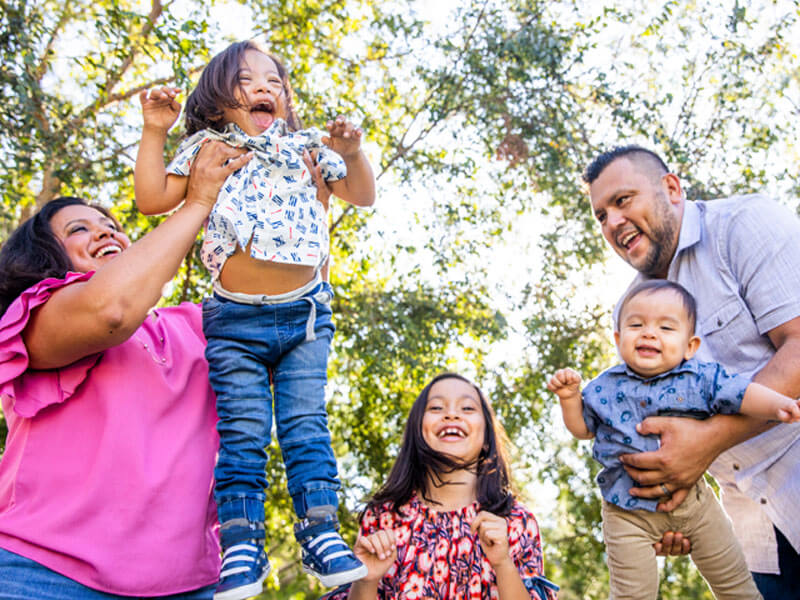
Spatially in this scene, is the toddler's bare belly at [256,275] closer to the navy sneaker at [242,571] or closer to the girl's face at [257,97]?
the girl's face at [257,97]

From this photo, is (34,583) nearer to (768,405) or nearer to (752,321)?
(768,405)

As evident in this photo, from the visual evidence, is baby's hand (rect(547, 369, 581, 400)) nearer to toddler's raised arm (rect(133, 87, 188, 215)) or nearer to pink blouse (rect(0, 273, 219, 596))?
pink blouse (rect(0, 273, 219, 596))

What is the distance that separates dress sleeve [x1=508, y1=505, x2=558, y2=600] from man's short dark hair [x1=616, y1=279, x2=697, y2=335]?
0.81 metres

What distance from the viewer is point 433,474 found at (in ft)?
9.05

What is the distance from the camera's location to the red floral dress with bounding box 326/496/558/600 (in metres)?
2.45

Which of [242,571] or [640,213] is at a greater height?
[640,213]

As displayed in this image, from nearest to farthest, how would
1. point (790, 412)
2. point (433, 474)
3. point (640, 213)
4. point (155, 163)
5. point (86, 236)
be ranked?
1. point (790, 412)
2. point (155, 163)
3. point (86, 236)
4. point (433, 474)
5. point (640, 213)

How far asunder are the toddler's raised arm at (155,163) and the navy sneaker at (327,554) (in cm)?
107

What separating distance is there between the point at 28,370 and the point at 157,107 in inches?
34.8

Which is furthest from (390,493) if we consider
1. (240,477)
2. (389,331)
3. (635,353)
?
(389,331)

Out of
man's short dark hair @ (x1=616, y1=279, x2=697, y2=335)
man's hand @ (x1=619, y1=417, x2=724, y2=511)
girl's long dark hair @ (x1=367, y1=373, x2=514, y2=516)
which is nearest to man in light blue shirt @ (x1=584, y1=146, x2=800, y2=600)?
man's hand @ (x1=619, y1=417, x2=724, y2=511)

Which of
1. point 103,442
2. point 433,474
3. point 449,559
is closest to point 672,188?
point 433,474

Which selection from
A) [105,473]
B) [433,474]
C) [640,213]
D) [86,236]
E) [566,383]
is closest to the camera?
[105,473]

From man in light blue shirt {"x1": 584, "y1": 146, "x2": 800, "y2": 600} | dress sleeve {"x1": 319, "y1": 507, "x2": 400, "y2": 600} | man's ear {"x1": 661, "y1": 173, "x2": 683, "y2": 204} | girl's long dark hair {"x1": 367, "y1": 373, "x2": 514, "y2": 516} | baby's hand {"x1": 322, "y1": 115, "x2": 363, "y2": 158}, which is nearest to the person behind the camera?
man in light blue shirt {"x1": 584, "y1": 146, "x2": 800, "y2": 600}
